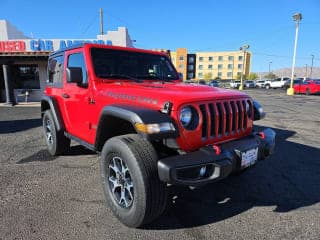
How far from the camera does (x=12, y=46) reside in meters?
15.3

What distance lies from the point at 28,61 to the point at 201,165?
15.9m

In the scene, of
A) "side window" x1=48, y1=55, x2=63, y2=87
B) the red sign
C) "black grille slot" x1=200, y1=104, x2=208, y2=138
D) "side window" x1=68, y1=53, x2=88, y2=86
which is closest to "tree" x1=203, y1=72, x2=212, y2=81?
the red sign

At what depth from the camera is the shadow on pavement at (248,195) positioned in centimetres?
281

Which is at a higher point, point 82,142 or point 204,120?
point 204,120

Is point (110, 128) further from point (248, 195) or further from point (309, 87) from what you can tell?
point (309, 87)

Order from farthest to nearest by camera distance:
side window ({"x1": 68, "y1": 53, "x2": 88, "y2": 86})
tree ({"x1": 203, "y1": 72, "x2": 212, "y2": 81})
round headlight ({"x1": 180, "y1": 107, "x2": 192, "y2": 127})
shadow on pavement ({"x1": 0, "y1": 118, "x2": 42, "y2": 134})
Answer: tree ({"x1": 203, "y1": 72, "x2": 212, "y2": 81}) → shadow on pavement ({"x1": 0, "y1": 118, "x2": 42, "y2": 134}) → side window ({"x1": 68, "y1": 53, "x2": 88, "y2": 86}) → round headlight ({"x1": 180, "y1": 107, "x2": 192, "y2": 127})

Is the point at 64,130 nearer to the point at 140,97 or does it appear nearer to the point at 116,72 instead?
the point at 116,72

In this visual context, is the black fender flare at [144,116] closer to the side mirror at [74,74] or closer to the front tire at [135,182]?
the front tire at [135,182]

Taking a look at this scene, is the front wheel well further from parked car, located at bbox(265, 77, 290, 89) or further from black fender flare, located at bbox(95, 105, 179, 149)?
parked car, located at bbox(265, 77, 290, 89)

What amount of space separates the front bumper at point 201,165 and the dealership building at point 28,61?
1388 centimetres

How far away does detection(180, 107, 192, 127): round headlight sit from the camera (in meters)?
2.43

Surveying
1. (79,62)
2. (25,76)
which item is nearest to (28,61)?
(25,76)

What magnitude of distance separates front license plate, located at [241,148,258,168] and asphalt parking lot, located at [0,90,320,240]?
630 mm

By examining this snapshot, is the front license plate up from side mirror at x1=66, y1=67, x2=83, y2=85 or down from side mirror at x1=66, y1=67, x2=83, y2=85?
down
